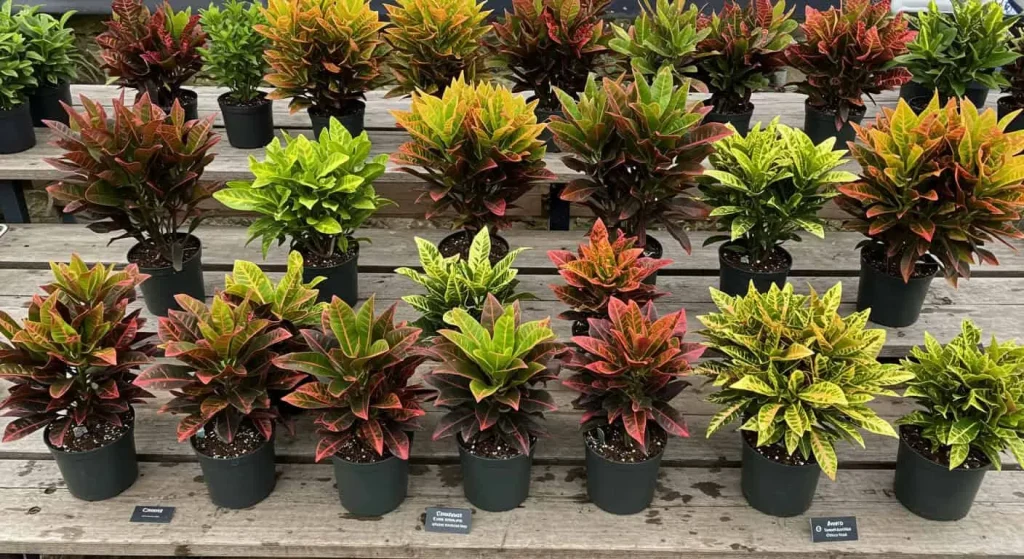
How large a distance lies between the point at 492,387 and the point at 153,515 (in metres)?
0.92

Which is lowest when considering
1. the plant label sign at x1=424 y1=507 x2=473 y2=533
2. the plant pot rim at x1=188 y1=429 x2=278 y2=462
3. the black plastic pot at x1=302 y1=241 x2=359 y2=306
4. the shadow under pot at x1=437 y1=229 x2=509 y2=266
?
the plant label sign at x1=424 y1=507 x2=473 y2=533

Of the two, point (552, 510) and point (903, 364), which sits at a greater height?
point (903, 364)

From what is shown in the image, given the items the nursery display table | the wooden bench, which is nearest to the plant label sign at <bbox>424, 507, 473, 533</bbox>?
the nursery display table

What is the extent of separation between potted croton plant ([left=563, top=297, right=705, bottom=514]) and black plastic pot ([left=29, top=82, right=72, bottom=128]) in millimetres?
2511

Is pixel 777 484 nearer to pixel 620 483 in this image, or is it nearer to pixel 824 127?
pixel 620 483

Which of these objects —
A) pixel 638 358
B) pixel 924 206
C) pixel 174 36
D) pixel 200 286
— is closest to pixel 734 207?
pixel 924 206

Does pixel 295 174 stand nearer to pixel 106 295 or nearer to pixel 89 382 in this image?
pixel 106 295

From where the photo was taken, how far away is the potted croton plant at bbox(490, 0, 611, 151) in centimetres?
307

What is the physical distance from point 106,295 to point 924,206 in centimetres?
217

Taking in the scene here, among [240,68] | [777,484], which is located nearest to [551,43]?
[240,68]

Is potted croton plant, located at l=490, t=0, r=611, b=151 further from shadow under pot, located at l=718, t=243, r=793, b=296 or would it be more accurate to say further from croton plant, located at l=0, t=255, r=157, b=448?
croton plant, located at l=0, t=255, r=157, b=448

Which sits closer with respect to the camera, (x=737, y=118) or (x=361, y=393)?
(x=361, y=393)

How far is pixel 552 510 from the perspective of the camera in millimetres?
2268

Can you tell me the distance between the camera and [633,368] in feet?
6.80
